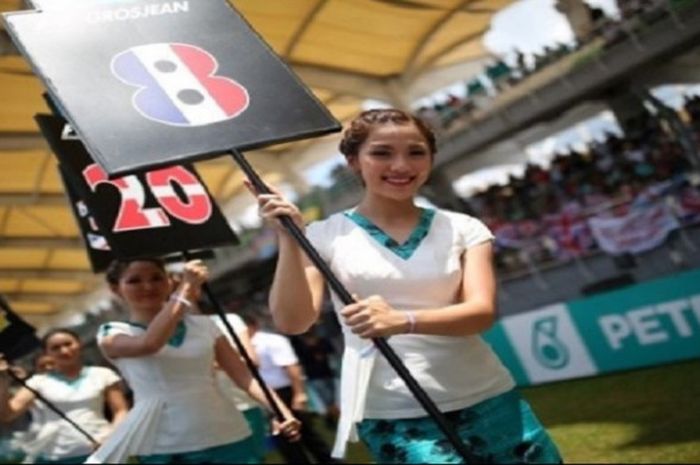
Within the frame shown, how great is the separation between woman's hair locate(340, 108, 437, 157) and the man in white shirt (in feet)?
10.5

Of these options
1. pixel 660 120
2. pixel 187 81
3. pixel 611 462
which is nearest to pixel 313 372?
pixel 611 462

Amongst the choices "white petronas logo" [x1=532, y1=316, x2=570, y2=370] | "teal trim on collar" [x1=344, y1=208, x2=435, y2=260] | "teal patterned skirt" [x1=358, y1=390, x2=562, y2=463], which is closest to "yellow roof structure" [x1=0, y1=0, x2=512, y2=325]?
"teal trim on collar" [x1=344, y1=208, x2=435, y2=260]

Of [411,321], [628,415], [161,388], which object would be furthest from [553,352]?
[411,321]

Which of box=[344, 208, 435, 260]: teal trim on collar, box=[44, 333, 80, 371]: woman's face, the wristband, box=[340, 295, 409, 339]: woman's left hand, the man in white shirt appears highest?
box=[340, 295, 409, 339]: woman's left hand

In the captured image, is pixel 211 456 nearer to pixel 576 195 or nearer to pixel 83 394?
pixel 83 394

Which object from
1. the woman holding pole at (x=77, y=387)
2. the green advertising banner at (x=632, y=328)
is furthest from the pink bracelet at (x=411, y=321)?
the woman holding pole at (x=77, y=387)

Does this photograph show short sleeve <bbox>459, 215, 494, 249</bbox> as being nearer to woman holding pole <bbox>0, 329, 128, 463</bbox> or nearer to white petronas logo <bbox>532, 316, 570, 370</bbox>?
white petronas logo <bbox>532, 316, 570, 370</bbox>

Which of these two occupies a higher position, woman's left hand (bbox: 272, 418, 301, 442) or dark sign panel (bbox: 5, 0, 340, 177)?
dark sign panel (bbox: 5, 0, 340, 177)

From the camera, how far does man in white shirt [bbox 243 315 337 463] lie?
4613mm

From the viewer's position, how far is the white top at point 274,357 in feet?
15.5

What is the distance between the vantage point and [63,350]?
3.30 metres

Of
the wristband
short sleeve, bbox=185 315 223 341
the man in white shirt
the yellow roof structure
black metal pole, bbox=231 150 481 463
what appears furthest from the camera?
the man in white shirt

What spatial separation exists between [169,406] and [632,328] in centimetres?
152

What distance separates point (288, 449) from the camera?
15.0ft
